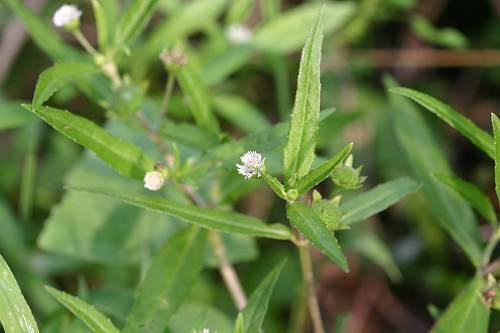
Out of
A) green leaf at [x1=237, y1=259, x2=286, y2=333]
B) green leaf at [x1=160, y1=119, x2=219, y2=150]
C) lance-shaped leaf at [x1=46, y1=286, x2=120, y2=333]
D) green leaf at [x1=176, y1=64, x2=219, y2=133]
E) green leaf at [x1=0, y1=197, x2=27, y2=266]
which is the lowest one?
green leaf at [x1=237, y1=259, x2=286, y2=333]

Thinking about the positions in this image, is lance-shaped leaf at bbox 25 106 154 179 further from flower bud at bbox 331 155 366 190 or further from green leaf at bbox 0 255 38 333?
flower bud at bbox 331 155 366 190

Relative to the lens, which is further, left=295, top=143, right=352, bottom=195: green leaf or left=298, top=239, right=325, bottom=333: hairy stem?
left=298, top=239, right=325, bottom=333: hairy stem

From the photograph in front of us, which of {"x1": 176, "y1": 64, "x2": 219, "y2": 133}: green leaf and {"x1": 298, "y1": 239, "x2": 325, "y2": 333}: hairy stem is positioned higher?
{"x1": 176, "y1": 64, "x2": 219, "y2": 133}: green leaf

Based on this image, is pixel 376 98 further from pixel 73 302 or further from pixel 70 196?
pixel 73 302

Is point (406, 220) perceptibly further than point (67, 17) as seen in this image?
Yes

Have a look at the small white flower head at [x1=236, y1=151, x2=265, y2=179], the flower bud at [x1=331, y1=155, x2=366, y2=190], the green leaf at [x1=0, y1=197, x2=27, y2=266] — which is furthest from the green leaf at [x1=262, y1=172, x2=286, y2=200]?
the green leaf at [x1=0, y1=197, x2=27, y2=266]

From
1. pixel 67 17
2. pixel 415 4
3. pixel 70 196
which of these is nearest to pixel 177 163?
pixel 67 17

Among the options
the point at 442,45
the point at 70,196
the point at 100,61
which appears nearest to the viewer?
the point at 100,61
